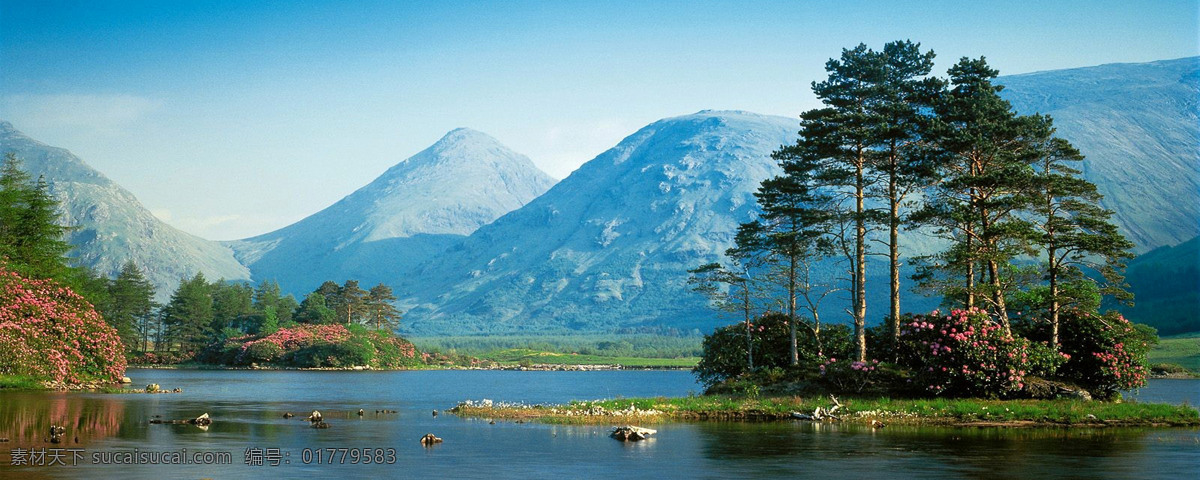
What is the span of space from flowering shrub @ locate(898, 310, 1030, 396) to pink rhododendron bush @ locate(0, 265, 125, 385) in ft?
183

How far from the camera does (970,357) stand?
49.0 m

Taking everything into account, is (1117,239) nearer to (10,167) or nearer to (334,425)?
(334,425)

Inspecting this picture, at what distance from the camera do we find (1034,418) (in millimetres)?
47219

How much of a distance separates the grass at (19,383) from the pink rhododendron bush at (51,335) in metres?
0.46

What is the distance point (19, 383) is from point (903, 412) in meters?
56.2

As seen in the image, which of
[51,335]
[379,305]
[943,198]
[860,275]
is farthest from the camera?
[379,305]

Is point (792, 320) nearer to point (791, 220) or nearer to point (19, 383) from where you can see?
point (791, 220)

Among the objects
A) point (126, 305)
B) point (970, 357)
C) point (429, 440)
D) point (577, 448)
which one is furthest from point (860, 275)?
point (126, 305)

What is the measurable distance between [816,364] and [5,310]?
50.8 meters

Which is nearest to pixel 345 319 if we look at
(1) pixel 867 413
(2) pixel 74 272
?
(2) pixel 74 272

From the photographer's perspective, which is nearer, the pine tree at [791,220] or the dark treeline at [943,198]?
the dark treeline at [943,198]

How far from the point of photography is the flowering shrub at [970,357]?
161 feet

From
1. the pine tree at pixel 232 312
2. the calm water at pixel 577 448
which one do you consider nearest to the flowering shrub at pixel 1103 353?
the calm water at pixel 577 448

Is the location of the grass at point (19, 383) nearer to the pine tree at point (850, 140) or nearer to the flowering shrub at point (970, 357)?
the pine tree at point (850, 140)
